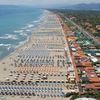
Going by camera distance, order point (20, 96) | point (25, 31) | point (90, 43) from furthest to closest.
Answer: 1. point (25, 31)
2. point (90, 43)
3. point (20, 96)

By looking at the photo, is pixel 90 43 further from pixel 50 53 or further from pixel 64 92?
pixel 64 92

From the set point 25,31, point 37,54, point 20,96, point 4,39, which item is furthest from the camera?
point 25,31

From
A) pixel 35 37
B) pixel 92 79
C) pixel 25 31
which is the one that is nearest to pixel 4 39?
pixel 35 37

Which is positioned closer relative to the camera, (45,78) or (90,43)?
(45,78)

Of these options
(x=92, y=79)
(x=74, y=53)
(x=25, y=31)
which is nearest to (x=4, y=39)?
(x=25, y=31)

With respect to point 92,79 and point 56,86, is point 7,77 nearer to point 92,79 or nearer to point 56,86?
point 56,86

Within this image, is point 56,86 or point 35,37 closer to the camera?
point 56,86
